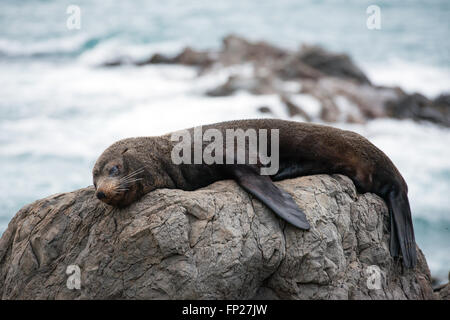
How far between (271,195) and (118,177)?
62.1 inches

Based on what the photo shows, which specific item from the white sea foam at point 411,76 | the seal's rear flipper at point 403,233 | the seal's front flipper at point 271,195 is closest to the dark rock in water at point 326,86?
the white sea foam at point 411,76

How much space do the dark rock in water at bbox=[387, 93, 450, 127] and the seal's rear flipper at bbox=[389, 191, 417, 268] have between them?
12.6 metres

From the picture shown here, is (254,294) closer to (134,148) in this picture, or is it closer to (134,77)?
(134,148)

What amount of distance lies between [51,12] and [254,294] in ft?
99.7

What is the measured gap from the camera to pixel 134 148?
6305 mm

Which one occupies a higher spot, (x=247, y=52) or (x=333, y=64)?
(x=247, y=52)

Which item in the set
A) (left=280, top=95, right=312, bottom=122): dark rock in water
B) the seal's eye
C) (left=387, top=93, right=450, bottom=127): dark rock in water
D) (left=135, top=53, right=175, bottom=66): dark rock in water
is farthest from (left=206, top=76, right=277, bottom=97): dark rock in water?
the seal's eye

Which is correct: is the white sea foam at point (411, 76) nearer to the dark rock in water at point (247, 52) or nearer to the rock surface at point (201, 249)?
the dark rock in water at point (247, 52)

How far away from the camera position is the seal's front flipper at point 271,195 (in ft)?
18.7

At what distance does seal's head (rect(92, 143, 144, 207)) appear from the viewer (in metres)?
5.61

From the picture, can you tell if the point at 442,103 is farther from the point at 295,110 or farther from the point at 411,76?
the point at 411,76

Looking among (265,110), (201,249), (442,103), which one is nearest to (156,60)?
(265,110)

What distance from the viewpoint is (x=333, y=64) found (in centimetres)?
2175
